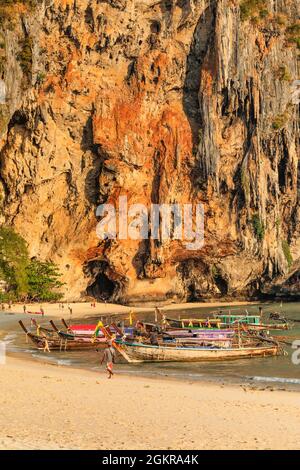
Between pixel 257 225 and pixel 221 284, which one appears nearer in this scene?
pixel 257 225

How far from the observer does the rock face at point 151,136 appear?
2014 inches

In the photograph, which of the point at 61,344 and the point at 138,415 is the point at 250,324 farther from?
the point at 138,415

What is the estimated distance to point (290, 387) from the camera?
57.5 feet

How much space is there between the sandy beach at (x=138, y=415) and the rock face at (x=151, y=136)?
119ft

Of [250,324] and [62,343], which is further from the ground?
[62,343]

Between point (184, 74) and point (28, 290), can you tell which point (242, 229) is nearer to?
point (184, 74)

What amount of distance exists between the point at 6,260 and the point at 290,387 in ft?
113

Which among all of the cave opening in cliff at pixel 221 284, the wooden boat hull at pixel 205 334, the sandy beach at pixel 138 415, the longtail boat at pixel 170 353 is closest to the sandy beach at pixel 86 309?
the cave opening in cliff at pixel 221 284

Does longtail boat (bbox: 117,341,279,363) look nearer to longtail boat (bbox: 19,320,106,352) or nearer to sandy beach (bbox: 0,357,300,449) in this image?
longtail boat (bbox: 19,320,106,352)

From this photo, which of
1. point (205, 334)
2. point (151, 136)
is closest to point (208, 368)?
point (205, 334)

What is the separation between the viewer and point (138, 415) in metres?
11.7

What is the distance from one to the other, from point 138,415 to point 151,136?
47091mm

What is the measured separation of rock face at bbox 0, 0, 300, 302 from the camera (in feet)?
168

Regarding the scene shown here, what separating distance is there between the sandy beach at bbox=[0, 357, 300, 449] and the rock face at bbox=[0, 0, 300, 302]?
36414mm
